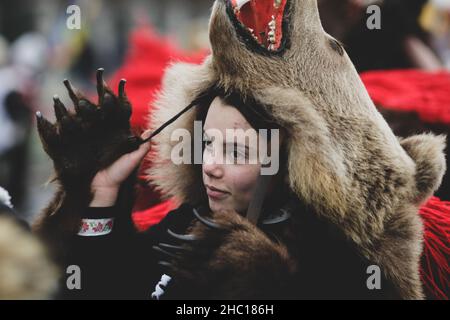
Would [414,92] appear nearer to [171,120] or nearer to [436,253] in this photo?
[436,253]

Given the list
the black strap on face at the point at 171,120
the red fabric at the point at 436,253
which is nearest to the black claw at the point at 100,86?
the black strap on face at the point at 171,120

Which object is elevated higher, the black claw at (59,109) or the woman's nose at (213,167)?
the black claw at (59,109)

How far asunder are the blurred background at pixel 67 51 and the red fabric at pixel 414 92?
0.79 ft

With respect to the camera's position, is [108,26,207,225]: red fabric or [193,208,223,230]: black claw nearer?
[193,208,223,230]: black claw

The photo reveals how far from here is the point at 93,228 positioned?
160 cm

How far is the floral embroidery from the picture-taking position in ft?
5.23

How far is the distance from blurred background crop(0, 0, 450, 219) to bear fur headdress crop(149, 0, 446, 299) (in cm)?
39

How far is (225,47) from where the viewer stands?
1402mm

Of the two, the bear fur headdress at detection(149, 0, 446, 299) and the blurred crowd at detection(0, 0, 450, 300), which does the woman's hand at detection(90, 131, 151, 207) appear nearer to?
the blurred crowd at detection(0, 0, 450, 300)

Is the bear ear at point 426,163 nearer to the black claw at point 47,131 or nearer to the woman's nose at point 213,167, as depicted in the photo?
the woman's nose at point 213,167

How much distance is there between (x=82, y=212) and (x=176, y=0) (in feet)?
43.1

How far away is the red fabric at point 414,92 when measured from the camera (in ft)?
7.63

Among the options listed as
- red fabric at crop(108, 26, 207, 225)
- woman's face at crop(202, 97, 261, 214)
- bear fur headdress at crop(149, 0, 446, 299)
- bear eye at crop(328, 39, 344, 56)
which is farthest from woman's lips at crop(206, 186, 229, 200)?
red fabric at crop(108, 26, 207, 225)

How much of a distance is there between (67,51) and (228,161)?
5439mm
